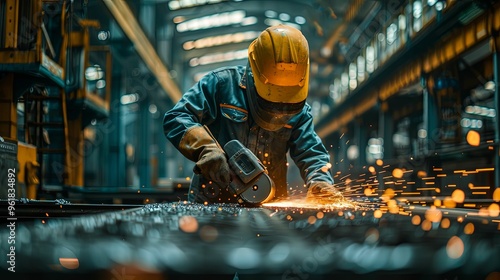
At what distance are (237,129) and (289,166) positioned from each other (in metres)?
7.44

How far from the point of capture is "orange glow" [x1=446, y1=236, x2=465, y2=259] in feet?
2.90

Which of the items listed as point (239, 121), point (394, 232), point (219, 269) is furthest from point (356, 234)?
point (239, 121)

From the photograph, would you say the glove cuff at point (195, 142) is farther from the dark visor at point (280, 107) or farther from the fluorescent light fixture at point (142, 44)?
the fluorescent light fixture at point (142, 44)

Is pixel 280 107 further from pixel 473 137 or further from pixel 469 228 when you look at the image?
pixel 473 137

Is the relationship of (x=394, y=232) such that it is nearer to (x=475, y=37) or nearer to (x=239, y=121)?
(x=239, y=121)

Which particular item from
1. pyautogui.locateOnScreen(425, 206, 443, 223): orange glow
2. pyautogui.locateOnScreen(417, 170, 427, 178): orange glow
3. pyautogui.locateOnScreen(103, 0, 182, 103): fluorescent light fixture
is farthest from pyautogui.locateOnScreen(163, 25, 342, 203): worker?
pyautogui.locateOnScreen(103, 0, 182, 103): fluorescent light fixture

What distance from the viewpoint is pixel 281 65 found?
2320mm

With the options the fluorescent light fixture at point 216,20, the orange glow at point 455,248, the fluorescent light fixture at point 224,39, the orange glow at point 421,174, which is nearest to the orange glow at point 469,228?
the orange glow at point 455,248

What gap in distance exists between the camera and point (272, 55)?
91.5 inches

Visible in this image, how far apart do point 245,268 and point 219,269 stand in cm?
4

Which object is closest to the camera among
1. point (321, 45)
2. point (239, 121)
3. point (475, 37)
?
point (239, 121)

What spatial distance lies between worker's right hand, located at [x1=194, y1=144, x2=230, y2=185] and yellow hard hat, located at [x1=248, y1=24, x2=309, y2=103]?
0.36 metres

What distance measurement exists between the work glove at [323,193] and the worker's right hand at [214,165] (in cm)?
51

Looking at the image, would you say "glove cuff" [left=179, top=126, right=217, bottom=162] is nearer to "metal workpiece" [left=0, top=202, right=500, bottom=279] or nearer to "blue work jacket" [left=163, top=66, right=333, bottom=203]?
"blue work jacket" [left=163, top=66, right=333, bottom=203]
